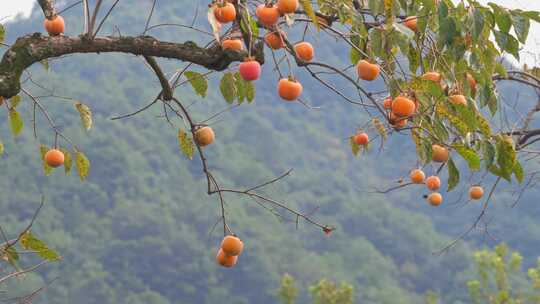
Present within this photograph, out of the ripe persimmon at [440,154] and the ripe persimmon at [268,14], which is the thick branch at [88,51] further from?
the ripe persimmon at [440,154]

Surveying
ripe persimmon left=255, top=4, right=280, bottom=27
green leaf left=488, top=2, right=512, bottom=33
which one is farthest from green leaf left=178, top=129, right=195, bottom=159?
green leaf left=488, top=2, right=512, bottom=33

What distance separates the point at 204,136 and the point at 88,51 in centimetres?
43

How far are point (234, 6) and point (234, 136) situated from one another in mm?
41939

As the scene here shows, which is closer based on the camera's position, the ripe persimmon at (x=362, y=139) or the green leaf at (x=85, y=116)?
the green leaf at (x=85, y=116)

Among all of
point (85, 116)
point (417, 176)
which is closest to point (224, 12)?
point (85, 116)

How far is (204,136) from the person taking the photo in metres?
2.15

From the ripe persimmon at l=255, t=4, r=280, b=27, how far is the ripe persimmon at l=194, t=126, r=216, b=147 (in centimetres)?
44

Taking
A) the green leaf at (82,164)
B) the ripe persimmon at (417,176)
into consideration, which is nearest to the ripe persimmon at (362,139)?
the ripe persimmon at (417,176)

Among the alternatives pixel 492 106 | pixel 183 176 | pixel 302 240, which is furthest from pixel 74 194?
pixel 492 106

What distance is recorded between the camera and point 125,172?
122 feet

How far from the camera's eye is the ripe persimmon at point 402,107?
1.79 metres

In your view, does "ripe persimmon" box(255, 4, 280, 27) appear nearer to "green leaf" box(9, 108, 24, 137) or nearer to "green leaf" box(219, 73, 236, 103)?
"green leaf" box(219, 73, 236, 103)

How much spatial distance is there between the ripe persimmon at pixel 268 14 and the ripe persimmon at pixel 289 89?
0.47 feet

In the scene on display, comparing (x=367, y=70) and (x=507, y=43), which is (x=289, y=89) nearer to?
(x=367, y=70)
